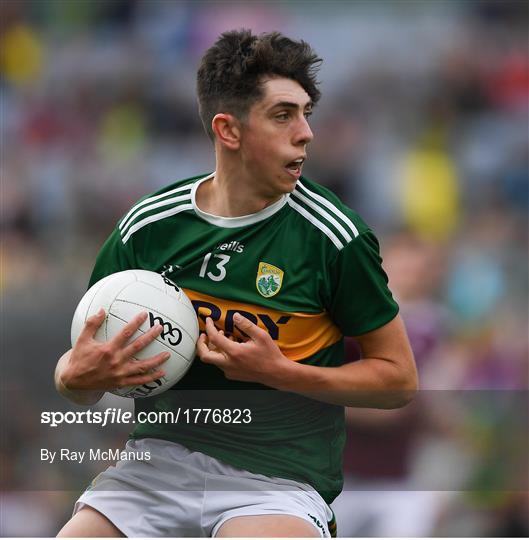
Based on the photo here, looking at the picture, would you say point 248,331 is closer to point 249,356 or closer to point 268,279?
point 249,356

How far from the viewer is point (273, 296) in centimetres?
330

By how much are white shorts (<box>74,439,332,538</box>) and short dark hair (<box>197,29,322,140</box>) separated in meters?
1.20

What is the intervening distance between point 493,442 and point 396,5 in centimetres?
573

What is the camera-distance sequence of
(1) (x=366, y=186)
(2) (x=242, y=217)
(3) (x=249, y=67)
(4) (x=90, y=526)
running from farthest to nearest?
(1) (x=366, y=186) → (2) (x=242, y=217) → (3) (x=249, y=67) → (4) (x=90, y=526)

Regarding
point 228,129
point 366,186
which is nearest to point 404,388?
point 228,129

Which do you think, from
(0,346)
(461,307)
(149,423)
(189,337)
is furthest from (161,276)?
(461,307)

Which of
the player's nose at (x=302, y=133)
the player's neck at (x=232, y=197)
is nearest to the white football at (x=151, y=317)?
the player's neck at (x=232, y=197)

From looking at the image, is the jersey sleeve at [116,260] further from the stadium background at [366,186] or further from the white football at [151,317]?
the stadium background at [366,186]

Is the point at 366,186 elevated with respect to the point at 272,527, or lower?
elevated

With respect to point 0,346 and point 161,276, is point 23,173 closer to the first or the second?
point 0,346

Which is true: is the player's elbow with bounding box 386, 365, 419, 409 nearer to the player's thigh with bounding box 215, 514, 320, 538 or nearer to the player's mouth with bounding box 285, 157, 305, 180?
the player's thigh with bounding box 215, 514, 320, 538

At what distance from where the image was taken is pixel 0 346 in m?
6.05

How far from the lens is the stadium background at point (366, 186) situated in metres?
5.60

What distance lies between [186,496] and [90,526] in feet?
1.06
